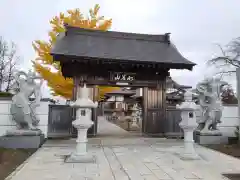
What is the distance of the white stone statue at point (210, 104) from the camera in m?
7.80

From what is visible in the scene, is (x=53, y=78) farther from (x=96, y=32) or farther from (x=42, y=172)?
(x=42, y=172)

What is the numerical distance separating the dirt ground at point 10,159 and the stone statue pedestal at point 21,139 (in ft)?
0.84

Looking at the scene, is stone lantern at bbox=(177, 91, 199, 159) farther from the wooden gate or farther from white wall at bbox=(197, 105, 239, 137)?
the wooden gate

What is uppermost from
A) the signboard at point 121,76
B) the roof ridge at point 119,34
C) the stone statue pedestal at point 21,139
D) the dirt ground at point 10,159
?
the roof ridge at point 119,34

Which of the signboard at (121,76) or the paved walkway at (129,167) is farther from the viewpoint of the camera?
the signboard at (121,76)

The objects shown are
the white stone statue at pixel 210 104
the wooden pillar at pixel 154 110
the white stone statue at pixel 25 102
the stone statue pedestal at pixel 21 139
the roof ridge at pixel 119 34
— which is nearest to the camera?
the stone statue pedestal at pixel 21 139

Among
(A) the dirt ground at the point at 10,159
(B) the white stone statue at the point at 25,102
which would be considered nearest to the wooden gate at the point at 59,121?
(B) the white stone statue at the point at 25,102

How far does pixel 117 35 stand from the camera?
11.0m

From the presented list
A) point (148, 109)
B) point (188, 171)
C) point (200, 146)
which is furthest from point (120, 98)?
point (188, 171)

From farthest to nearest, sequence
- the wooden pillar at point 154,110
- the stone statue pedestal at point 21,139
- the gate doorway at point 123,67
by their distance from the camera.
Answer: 1. the wooden pillar at point 154,110
2. the gate doorway at point 123,67
3. the stone statue pedestal at point 21,139

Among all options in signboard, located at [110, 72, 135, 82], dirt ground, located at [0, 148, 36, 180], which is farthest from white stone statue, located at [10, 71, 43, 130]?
signboard, located at [110, 72, 135, 82]

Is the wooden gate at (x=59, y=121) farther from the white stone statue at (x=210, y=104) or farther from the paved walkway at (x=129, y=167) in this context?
the white stone statue at (x=210, y=104)

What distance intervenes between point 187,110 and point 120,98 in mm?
27785

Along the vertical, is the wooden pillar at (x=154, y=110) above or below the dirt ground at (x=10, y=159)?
above
